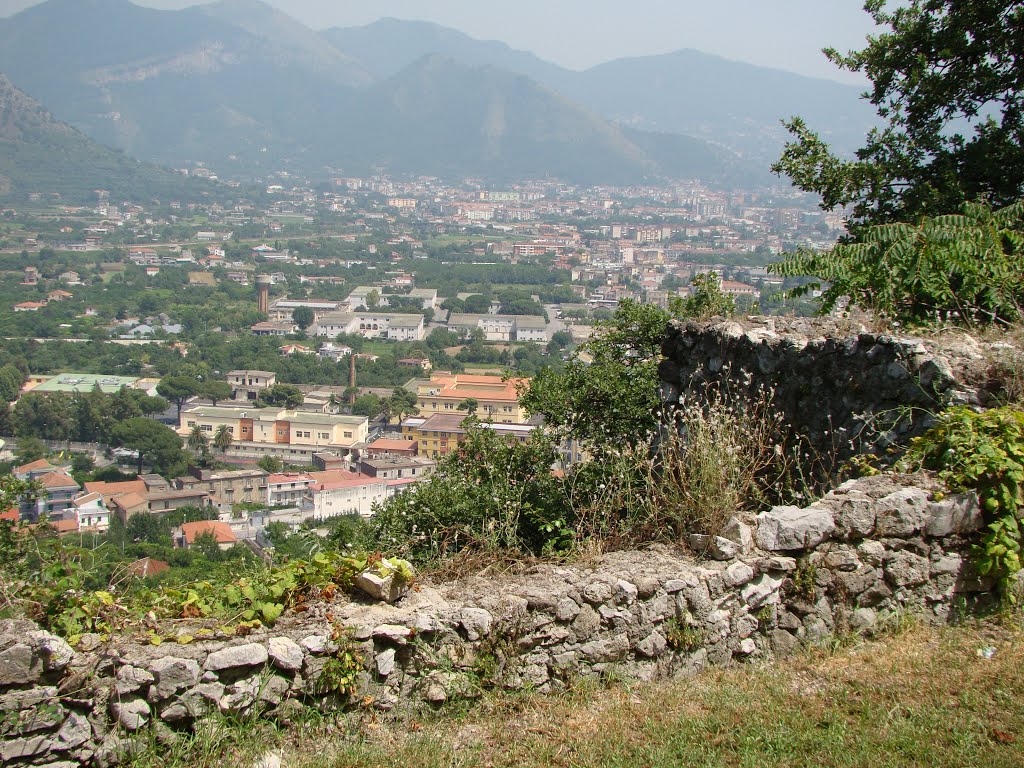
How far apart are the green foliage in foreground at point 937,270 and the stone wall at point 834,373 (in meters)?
0.64

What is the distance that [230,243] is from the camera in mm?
103750

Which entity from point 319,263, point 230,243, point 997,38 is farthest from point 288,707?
point 230,243

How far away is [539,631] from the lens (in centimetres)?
322

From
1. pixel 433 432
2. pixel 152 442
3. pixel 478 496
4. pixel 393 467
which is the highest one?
pixel 478 496

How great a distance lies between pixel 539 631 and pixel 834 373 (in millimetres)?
2747

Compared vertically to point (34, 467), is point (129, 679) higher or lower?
higher

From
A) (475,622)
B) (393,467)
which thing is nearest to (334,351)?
(393,467)

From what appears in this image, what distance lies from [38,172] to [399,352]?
322 ft

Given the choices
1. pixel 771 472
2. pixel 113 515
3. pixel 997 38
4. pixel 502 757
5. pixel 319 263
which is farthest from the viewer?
pixel 319 263

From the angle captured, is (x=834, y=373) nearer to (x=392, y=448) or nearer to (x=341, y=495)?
(x=341, y=495)

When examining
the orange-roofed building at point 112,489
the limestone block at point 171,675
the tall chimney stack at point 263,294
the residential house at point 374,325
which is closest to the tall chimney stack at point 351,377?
the residential house at point 374,325

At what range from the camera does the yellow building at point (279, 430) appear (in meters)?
35.6

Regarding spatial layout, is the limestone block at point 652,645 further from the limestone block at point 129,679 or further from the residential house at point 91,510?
the residential house at point 91,510

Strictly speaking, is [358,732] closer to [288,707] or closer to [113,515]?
[288,707]
